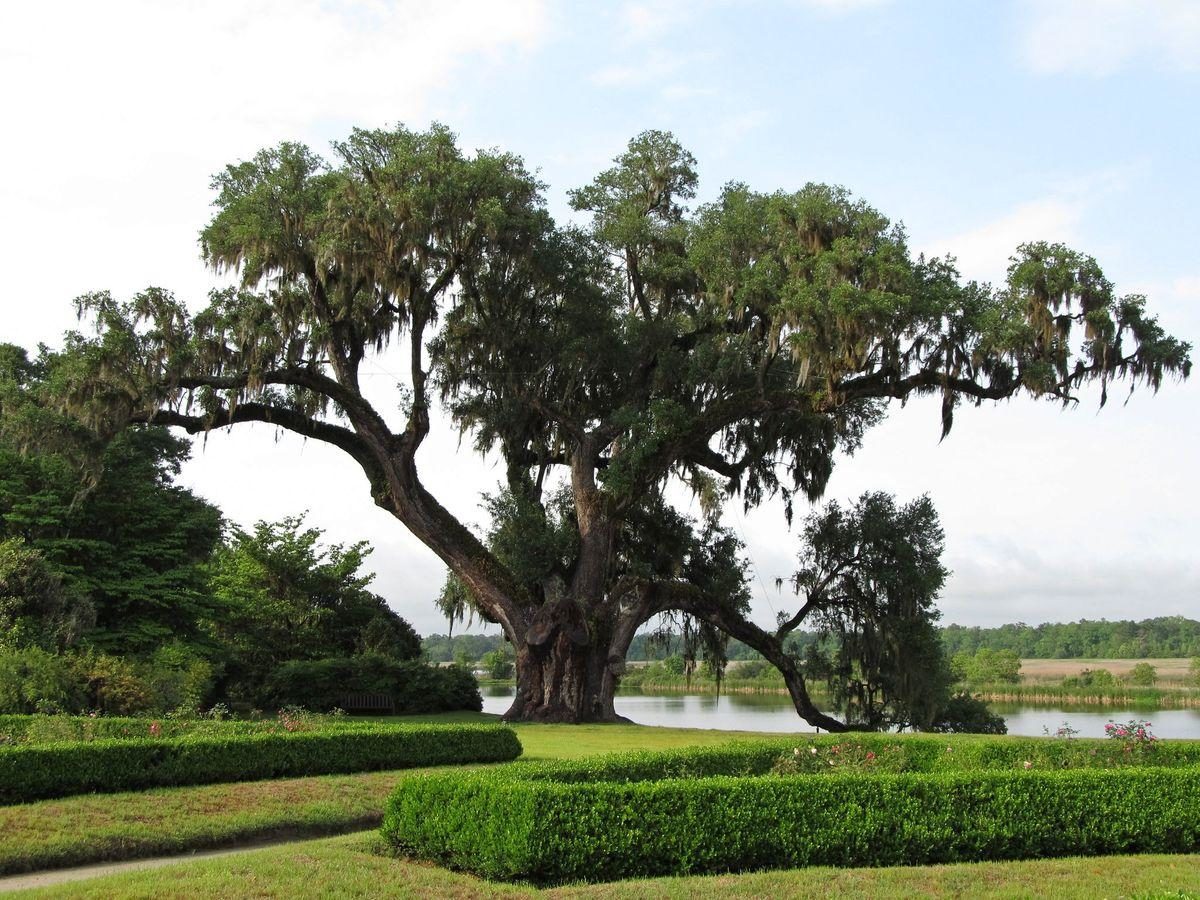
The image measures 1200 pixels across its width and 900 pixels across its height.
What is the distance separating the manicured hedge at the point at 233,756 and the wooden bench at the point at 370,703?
55.0 ft

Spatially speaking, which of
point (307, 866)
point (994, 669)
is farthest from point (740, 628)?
point (994, 669)

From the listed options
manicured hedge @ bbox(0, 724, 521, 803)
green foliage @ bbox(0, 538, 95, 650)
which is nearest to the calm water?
manicured hedge @ bbox(0, 724, 521, 803)

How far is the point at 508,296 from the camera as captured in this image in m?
26.0

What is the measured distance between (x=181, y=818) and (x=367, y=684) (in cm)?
2211

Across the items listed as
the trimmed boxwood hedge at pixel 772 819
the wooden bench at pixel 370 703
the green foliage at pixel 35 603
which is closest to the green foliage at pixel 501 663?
the wooden bench at pixel 370 703

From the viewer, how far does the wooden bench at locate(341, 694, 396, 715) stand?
3209 cm

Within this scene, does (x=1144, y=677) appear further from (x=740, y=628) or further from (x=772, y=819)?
(x=772, y=819)

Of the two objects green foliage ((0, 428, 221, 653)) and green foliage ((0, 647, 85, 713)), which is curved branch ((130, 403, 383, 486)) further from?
green foliage ((0, 647, 85, 713))

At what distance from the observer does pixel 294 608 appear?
36.9 meters

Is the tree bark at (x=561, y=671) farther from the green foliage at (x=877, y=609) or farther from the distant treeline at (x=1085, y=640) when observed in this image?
the distant treeline at (x=1085, y=640)

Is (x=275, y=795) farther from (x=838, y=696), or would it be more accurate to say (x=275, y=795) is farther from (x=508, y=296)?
(x=838, y=696)

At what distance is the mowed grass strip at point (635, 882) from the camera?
7637 mm

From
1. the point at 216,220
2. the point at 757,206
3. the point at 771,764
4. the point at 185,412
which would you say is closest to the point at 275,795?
the point at 771,764

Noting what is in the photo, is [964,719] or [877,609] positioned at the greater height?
[877,609]
